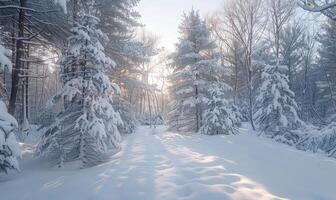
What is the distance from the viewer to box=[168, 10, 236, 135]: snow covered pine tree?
1820cm

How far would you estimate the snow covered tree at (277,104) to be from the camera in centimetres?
1643

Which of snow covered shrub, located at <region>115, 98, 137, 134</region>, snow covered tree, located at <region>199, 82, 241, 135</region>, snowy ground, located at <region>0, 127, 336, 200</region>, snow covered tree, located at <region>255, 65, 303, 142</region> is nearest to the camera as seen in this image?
snowy ground, located at <region>0, 127, 336, 200</region>

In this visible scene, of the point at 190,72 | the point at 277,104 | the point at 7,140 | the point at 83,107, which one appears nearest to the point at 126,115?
the point at 190,72

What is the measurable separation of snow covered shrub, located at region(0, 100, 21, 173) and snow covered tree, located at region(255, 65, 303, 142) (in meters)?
13.4

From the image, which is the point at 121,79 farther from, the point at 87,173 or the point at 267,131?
the point at 87,173

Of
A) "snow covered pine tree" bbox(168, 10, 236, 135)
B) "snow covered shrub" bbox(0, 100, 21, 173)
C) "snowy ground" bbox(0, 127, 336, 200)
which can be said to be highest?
"snow covered pine tree" bbox(168, 10, 236, 135)

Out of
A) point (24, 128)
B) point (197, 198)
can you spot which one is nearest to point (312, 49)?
point (24, 128)

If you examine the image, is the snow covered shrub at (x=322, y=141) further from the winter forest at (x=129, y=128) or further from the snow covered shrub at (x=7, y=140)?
the snow covered shrub at (x=7, y=140)

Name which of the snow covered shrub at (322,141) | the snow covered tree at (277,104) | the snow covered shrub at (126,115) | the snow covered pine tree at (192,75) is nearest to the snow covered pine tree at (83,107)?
the snow covered shrub at (322,141)

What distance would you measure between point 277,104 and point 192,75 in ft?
17.2

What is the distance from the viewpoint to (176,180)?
5.89m

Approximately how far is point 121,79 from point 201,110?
5.21 metres

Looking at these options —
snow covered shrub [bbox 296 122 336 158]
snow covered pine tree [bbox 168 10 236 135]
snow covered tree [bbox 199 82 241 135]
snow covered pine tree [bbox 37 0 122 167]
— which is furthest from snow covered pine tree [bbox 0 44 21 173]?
snow covered pine tree [bbox 168 10 236 135]

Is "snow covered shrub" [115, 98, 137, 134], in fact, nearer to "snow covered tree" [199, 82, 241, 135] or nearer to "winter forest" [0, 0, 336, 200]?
"winter forest" [0, 0, 336, 200]
